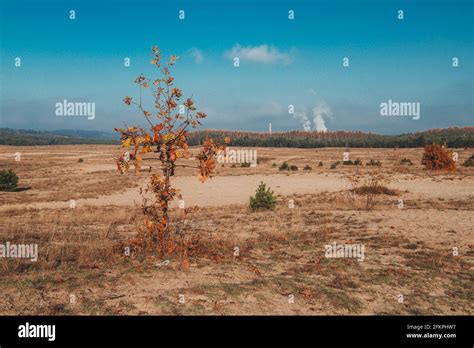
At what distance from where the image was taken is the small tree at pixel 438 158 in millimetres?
37844

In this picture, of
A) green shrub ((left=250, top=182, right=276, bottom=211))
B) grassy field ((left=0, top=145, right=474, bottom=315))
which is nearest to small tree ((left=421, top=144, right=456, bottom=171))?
grassy field ((left=0, top=145, right=474, bottom=315))

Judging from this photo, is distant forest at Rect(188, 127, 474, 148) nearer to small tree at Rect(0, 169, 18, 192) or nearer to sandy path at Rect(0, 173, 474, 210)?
sandy path at Rect(0, 173, 474, 210)

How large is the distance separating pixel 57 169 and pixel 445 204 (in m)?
45.6

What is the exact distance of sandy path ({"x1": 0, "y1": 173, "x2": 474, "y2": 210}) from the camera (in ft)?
78.0

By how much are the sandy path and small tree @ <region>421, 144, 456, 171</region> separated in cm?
803

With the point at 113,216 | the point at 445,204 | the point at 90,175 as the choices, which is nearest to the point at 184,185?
the point at 90,175

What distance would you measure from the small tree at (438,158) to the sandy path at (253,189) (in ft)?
26.3

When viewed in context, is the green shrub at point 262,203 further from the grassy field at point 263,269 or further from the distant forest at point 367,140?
the distant forest at point 367,140

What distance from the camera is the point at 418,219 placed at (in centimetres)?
1443

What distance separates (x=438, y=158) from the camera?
39062mm

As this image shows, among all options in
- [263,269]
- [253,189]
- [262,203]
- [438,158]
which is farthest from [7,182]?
[438,158]

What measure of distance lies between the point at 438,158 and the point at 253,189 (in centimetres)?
2195
